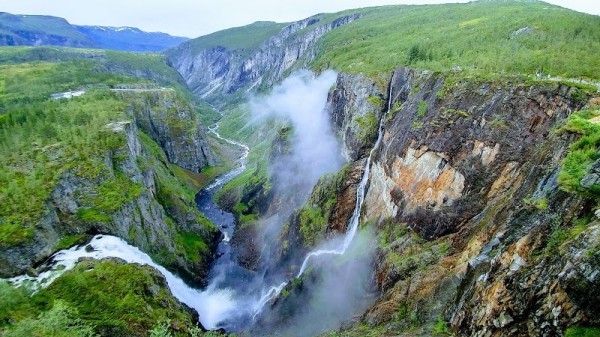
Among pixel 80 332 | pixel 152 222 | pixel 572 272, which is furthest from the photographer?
pixel 152 222

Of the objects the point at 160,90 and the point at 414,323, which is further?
the point at 160,90

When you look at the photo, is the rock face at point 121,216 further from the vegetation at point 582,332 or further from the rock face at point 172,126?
the vegetation at point 582,332

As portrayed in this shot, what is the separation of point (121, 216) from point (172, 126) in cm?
8696

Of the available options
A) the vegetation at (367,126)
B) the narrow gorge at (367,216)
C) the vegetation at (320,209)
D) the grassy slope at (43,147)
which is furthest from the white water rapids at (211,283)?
the grassy slope at (43,147)

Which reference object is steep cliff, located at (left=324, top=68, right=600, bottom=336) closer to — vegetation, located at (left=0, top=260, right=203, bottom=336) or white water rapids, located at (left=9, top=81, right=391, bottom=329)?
white water rapids, located at (left=9, top=81, right=391, bottom=329)

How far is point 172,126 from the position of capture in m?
155

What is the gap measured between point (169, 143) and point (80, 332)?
115525 millimetres

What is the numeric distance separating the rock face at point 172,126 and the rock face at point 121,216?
47.4 meters

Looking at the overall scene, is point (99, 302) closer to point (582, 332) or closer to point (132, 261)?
point (132, 261)

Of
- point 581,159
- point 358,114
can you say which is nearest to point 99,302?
point 581,159

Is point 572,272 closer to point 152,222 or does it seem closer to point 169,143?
point 152,222

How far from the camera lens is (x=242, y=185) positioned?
134 m

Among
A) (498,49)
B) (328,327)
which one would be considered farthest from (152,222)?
(498,49)

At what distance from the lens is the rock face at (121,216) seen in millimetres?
62219
